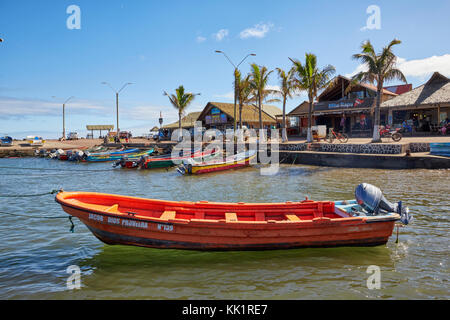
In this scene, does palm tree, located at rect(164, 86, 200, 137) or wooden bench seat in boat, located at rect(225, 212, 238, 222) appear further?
palm tree, located at rect(164, 86, 200, 137)

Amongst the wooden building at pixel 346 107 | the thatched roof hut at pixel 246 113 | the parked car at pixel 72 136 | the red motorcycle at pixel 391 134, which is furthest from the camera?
the parked car at pixel 72 136

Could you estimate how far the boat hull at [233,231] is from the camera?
7.87 meters

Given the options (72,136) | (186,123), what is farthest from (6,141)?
(186,123)

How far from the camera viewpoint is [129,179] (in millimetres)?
23484

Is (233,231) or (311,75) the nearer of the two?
(233,231)

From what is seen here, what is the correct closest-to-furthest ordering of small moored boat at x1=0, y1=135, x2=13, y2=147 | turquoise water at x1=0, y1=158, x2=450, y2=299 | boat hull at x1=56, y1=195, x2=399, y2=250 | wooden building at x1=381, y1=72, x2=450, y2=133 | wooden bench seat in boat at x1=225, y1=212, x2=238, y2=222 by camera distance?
turquoise water at x1=0, y1=158, x2=450, y2=299 < boat hull at x1=56, y1=195, x2=399, y2=250 < wooden bench seat in boat at x1=225, y1=212, x2=238, y2=222 < wooden building at x1=381, y1=72, x2=450, y2=133 < small moored boat at x1=0, y1=135, x2=13, y2=147

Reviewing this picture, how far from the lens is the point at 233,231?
7.88 meters

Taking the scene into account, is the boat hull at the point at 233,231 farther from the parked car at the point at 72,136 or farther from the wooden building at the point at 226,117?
the parked car at the point at 72,136

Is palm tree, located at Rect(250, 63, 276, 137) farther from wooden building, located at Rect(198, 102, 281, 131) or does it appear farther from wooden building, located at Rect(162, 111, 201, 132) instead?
wooden building, located at Rect(162, 111, 201, 132)

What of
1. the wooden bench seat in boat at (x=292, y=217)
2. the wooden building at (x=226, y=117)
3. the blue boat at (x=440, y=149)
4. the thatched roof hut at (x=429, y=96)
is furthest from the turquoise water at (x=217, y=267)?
the wooden building at (x=226, y=117)

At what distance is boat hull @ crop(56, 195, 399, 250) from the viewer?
310 inches

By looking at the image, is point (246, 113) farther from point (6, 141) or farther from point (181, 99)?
point (6, 141)

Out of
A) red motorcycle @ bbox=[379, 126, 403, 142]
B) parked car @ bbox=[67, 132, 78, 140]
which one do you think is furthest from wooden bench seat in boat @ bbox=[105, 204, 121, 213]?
parked car @ bbox=[67, 132, 78, 140]
